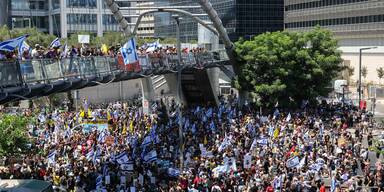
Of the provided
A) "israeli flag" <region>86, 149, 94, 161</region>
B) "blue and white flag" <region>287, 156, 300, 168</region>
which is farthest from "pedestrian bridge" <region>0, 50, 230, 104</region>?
"blue and white flag" <region>287, 156, 300, 168</region>

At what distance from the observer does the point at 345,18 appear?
82.3m

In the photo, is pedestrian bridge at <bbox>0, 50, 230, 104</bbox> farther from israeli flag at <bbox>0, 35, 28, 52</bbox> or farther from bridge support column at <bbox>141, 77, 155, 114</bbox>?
bridge support column at <bbox>141, 77, 155, 114</bbox>

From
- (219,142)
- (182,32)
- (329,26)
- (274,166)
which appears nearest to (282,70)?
(219,142)

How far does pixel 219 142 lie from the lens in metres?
33.0

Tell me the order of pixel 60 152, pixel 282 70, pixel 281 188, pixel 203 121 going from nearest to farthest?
pixel 281 188
pixel 60 152
pixel 203 121
pixel 282 70

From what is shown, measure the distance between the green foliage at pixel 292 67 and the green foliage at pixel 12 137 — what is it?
22.6 metres

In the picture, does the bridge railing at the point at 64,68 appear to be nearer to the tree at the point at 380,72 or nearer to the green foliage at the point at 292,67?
the green foliage at the point at 292,67

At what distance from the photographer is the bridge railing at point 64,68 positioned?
70.7 ft

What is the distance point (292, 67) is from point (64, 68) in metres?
25.9

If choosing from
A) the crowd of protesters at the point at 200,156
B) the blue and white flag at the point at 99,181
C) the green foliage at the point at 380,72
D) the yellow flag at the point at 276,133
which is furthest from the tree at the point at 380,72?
the blue and white flag at the point at 99,181

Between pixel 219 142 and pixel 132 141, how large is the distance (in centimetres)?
479

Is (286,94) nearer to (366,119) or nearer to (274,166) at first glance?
(366,119)

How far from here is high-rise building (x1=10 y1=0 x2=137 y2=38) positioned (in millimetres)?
101250

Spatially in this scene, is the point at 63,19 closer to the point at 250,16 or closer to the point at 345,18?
the point at 250,16
